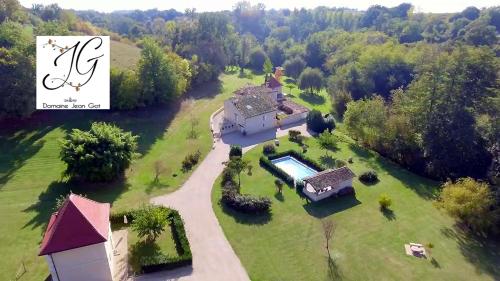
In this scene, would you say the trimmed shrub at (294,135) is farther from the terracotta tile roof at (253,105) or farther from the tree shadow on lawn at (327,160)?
the tree shadow on lawn at (327,160)

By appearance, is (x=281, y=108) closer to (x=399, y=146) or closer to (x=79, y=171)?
(x=399, y=146)

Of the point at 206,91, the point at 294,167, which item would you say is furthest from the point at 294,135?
the point at 206,91

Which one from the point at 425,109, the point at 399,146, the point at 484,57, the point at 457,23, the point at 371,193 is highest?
the point at 457,23

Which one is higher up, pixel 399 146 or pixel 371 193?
pixel 399 146

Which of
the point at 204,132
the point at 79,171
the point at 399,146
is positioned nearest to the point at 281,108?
the point at 204,132

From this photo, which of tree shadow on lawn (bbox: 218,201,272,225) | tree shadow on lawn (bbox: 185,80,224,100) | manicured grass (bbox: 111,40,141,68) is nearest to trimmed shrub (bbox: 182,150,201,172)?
tree shadow on lawn (bbox: 218,201,272,225)

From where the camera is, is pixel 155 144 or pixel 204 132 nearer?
pixel 155 144

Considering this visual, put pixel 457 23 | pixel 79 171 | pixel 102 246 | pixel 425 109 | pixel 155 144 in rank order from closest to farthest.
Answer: pixel 102 246, pixel 79 171, pixel 425 109, pixel 155 144, pixel 457 23

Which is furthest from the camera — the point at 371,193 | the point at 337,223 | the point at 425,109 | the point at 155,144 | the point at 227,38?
the point at 227,38

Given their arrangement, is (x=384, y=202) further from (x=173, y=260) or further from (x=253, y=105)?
(x=253, y=105)
